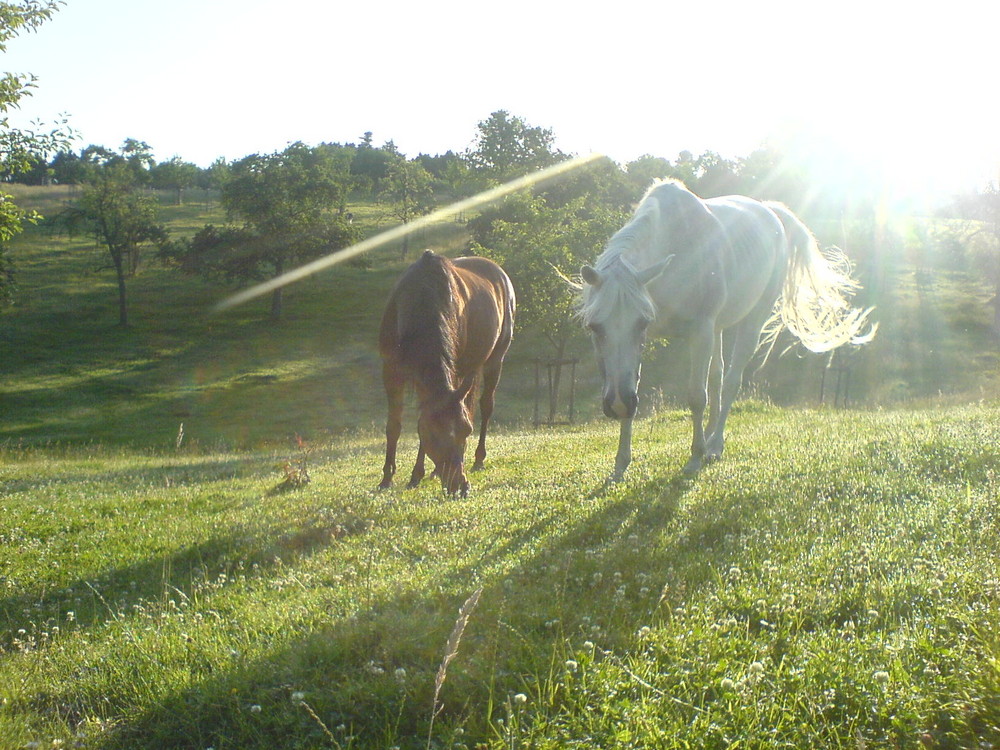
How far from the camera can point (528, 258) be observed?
2889 cm

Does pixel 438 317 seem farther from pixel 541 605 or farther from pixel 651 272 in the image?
pixel 541 605

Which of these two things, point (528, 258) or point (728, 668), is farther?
point (528, 258)

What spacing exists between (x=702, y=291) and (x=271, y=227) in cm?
5466

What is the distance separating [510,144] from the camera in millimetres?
80000

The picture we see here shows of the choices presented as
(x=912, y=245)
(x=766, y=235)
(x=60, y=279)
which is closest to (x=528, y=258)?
(x=766, y=235)

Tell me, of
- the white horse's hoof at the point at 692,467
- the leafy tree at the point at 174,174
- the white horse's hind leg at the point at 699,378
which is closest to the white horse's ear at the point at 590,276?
the white horse's hind leg at the point at 699,378

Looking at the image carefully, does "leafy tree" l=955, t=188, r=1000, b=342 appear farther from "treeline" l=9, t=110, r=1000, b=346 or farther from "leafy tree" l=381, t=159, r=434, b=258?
"leafy tree" l=381, t=159, r=434, b=258

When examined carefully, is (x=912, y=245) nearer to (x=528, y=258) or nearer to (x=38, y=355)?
(x=528, y=258)

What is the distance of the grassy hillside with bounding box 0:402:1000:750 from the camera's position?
2785 millimetres

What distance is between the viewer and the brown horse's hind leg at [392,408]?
8977mm

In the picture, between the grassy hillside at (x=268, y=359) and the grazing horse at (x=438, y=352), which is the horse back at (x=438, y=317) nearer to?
the grazing horse at (x=438, y=352)

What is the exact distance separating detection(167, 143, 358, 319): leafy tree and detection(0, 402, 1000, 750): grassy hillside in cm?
5353

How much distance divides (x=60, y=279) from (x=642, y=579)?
7294 cm

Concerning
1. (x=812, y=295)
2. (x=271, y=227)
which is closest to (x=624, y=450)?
(x=812, y=295)
